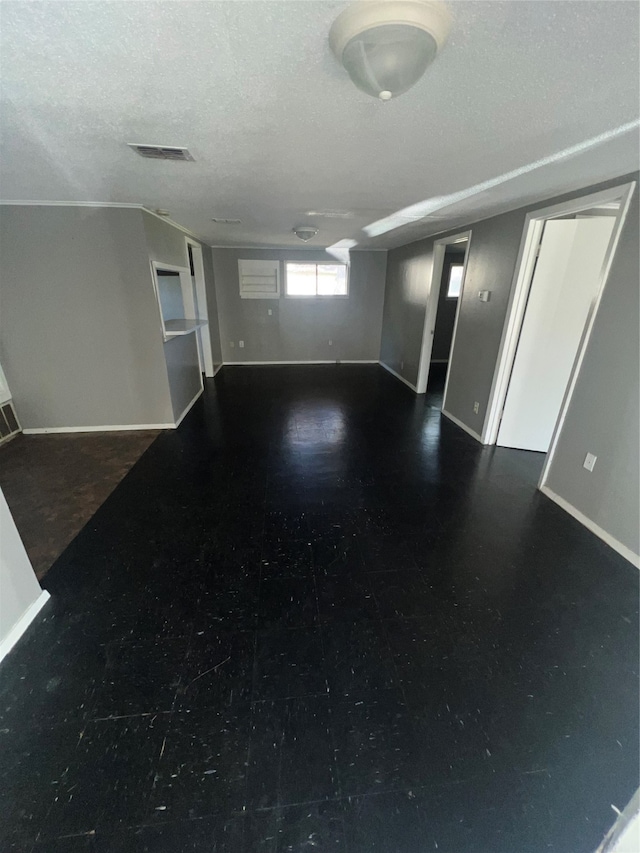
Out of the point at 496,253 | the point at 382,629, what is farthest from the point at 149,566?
the point at 496,253

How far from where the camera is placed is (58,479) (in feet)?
9.51

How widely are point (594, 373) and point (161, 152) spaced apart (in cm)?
303

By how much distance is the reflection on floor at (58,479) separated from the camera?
227 cm

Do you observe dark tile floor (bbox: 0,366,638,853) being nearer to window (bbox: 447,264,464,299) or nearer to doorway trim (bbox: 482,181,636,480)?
doorway trim (bbox: 482,181,636,480)

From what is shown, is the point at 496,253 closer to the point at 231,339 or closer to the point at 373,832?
the point at 373,832

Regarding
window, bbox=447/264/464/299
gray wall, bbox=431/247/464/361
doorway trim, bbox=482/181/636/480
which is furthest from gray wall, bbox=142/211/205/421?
window, bbox=447/264/464/299

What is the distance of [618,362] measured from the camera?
7.06 feet

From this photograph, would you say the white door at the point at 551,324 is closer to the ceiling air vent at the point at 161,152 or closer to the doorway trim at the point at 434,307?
the doorway trim at the point at 434,307

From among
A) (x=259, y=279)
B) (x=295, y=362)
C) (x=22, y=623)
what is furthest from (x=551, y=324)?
(x=259, y=279)

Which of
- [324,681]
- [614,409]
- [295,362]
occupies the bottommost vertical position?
[324,681]

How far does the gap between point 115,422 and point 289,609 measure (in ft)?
10.5

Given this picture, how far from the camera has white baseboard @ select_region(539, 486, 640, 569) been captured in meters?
2.08

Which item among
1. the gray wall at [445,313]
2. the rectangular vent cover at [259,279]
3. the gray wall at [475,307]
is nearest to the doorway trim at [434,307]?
the gray wall at [475,307]

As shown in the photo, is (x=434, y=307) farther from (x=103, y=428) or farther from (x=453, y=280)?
(x=103, y=428)
